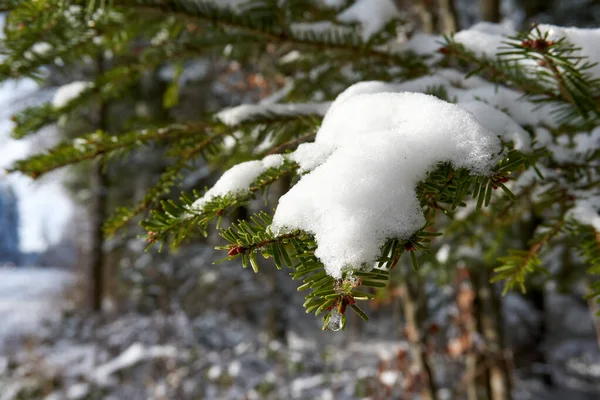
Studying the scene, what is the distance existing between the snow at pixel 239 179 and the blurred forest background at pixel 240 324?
2.59 feet

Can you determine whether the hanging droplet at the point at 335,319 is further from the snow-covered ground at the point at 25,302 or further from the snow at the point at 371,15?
the snow-covered ground at the point at 25,302

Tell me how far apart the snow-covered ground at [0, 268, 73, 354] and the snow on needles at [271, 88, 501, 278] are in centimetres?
683

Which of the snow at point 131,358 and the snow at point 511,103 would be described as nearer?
the snow at point 511,103

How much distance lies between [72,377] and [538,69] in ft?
16.0

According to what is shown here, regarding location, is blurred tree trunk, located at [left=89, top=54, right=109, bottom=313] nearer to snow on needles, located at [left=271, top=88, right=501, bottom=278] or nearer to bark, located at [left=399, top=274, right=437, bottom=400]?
bark, located at [left=399, top=274, right=437, bottom=400]

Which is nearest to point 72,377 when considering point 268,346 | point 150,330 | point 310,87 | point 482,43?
point 150,330

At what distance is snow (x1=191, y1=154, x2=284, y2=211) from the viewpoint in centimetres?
61

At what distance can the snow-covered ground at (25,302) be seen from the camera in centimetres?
620

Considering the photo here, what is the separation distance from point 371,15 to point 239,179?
32.4 inches

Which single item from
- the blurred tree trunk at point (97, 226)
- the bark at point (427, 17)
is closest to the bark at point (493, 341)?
the bark at point (427, 17)

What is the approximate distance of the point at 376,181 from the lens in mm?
492

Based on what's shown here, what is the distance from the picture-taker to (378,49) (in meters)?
1.20


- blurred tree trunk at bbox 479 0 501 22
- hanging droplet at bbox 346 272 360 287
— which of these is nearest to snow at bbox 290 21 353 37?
hanging droplet at bbox 346 272 360 287

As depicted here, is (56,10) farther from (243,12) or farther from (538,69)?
(538,69)
